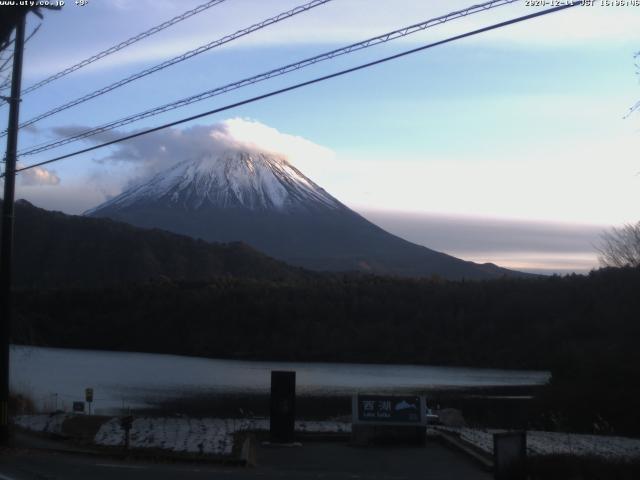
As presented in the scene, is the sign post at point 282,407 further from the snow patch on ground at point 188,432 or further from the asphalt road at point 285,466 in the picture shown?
the snow patch on ground at point 188,432

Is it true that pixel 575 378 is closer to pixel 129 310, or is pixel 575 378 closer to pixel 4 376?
pixel 4 376

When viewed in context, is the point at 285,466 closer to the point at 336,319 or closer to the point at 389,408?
the point at 389,408

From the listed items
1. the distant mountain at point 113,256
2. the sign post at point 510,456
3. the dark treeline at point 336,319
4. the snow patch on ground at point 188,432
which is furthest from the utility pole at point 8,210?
the distant mountain at point 113,256

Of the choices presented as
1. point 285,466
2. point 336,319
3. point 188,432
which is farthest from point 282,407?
point 336,319

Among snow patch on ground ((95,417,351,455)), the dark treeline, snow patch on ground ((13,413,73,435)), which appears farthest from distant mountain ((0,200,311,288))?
snow patch on ground ((95,417,351,455))

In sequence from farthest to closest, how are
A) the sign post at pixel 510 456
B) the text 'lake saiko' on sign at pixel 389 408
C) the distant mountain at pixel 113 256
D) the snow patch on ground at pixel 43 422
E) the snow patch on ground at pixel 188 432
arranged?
the distant mountain at pixel 113 256, the snow patch on ground at pixel 43 422, the text 'lake saiko' on sign at pixel 389 408, the snow patch on ground at pixel 188 432, the sign post at pixel 510 456
